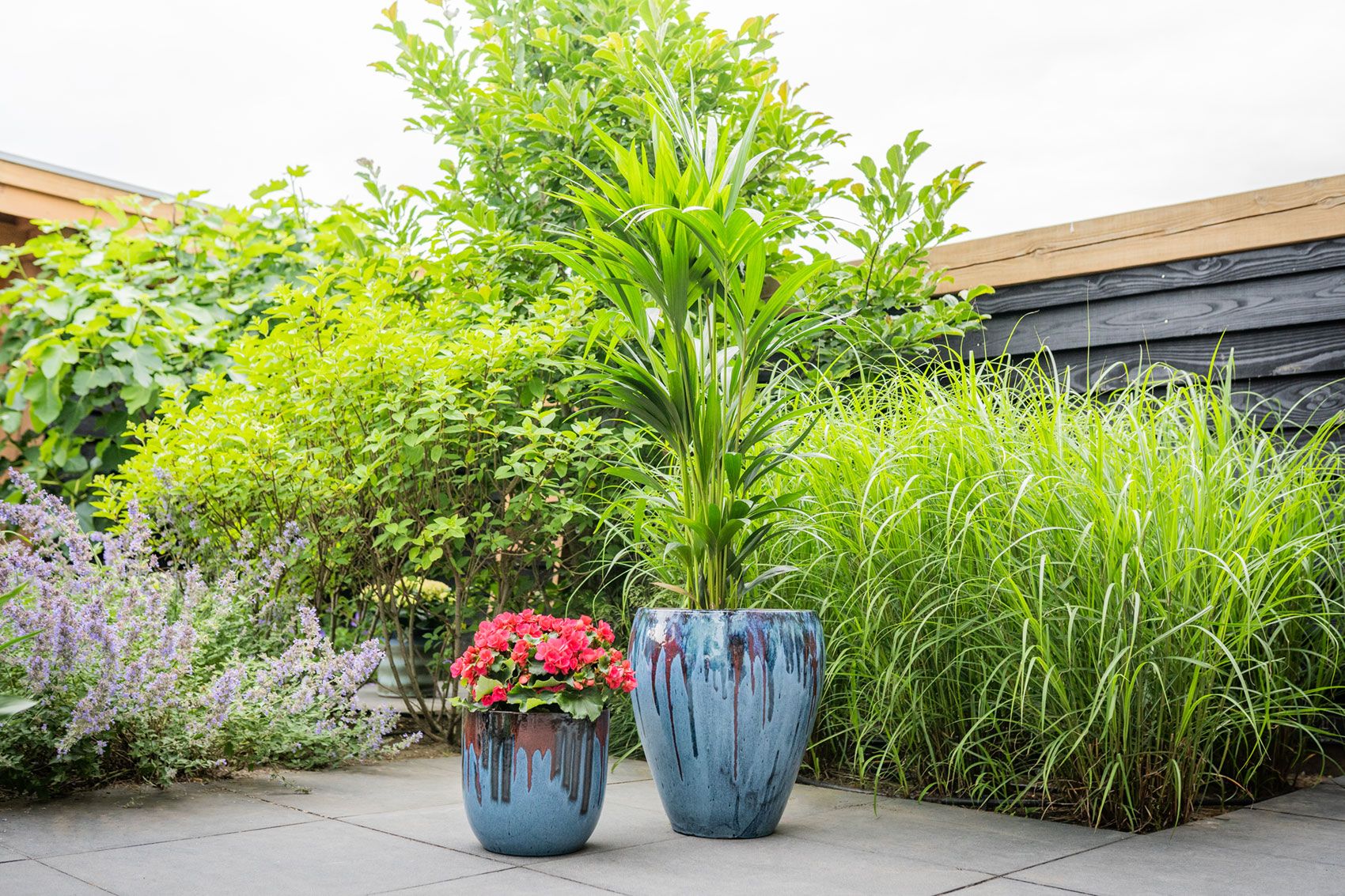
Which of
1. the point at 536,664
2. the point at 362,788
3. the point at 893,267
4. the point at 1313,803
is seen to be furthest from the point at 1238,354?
the point at 362,788

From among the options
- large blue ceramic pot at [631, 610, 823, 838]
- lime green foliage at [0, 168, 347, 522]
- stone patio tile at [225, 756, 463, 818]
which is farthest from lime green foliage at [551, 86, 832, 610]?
lime green foliage at [0, 168, 347, 522]

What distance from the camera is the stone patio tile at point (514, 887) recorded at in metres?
1.90

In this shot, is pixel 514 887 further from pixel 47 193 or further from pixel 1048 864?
pixel 47 193

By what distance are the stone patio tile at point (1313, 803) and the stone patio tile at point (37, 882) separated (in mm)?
2826

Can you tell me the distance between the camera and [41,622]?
264cm

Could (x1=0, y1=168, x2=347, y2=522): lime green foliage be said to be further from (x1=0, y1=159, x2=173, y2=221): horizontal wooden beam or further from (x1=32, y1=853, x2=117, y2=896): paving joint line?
(x1=32, y1=853, x2=117, y2=896): paving joint line

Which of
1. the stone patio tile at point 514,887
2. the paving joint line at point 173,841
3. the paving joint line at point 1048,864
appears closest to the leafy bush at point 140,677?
the paving joint line at point 173,841

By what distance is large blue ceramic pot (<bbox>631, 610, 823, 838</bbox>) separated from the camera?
235 centimetres

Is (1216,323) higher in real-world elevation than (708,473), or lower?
higher

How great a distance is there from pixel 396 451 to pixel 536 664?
1.45m

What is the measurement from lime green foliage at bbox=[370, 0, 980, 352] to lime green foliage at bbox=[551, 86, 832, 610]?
115 centimetres

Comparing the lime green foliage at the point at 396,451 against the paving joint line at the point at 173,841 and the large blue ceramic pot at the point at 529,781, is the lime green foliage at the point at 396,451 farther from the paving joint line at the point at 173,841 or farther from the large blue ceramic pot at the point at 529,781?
the large blue ceramic pot at the point at 529,781

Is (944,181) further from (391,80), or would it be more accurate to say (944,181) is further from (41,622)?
(41,622)

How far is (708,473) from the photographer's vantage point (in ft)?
8.64
